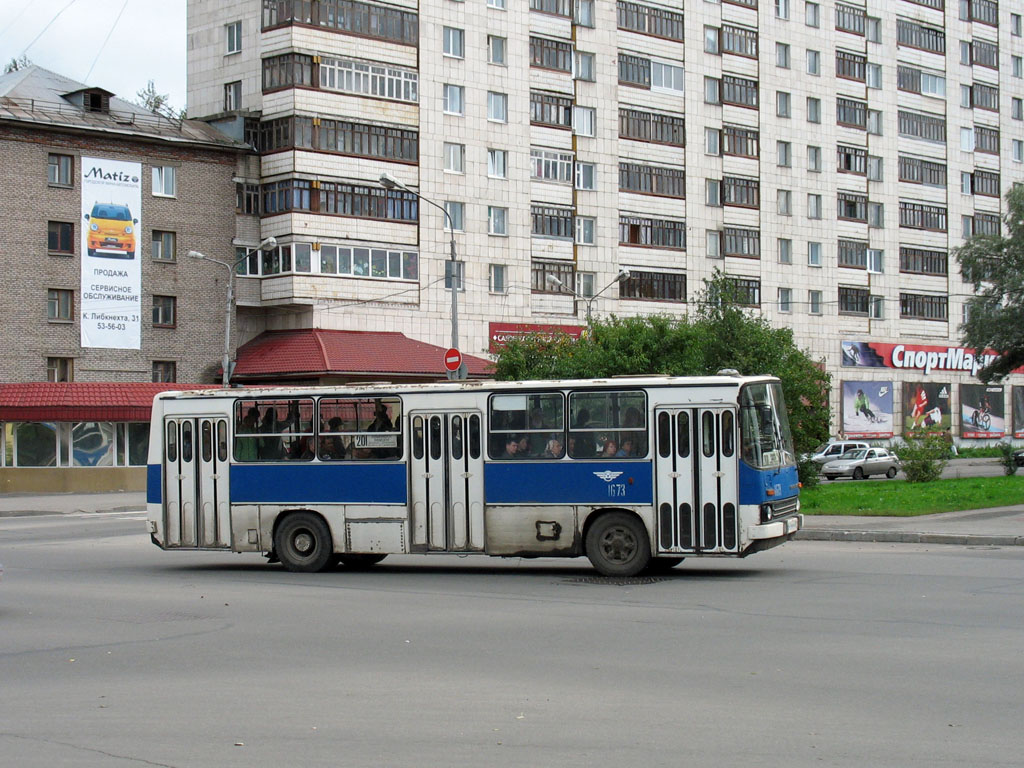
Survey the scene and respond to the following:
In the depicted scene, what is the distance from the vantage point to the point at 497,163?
5581 centimetres

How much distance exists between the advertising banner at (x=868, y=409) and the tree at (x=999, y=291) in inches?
781

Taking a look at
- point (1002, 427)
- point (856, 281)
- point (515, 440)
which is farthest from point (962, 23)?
point (515, 440)

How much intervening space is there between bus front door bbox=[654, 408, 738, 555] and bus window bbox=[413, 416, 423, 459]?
11.1ft

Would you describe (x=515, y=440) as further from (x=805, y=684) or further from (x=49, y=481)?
(x=49, y=481)

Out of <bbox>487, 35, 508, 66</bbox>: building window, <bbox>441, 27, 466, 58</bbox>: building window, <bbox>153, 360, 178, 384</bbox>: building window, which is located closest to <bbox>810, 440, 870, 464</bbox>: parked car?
<bbox>487, 35, 508, 66</bbox>: building window

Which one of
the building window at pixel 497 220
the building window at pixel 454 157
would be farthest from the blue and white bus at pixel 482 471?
the building window at pixel 497 220

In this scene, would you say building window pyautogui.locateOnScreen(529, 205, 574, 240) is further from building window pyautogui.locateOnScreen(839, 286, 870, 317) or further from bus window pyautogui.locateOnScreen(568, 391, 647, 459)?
bus window pyautogui.locateOnScreen(568, 391, 647, 459)

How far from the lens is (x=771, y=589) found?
620 inches

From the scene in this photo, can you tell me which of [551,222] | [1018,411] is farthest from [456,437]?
[1018,411]

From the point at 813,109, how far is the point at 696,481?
55.6 meters

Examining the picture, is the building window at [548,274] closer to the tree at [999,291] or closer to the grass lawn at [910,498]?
the tree at [999,291]

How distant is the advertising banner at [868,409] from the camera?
70625mm

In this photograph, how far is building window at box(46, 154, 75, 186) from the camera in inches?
1853

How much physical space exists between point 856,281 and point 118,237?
39.7 m
